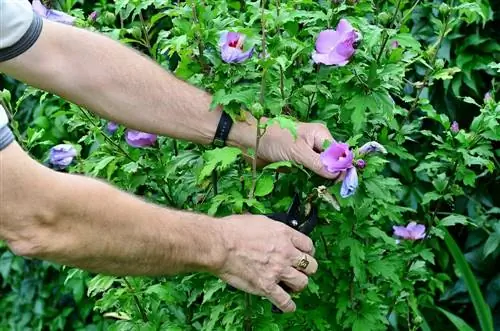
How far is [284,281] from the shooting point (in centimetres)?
192

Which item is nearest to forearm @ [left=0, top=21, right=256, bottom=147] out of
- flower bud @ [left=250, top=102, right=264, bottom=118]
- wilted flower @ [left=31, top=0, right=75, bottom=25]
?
wilted flower @ [left=31, top=0, right=75, bottom=25]

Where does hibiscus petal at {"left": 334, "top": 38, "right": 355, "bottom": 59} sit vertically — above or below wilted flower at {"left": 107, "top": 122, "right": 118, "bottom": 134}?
above

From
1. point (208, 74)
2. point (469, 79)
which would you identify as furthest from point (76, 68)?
point (469, 79)

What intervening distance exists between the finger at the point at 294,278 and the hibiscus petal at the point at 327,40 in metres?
0.47

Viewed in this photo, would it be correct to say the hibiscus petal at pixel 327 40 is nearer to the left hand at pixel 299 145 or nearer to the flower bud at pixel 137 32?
the left hand at pixel 299 145

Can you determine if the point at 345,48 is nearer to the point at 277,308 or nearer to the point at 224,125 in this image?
the point at 224,125

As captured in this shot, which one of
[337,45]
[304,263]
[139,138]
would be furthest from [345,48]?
[139,138]

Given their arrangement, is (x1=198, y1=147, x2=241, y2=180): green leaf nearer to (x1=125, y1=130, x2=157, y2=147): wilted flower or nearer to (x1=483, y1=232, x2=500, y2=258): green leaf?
(x1=125, y1=130, x2=157, y2=147): wilted flower

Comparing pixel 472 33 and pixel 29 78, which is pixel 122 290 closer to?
pixel 29 78

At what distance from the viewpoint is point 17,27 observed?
1937mm

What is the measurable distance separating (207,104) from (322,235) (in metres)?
0.41

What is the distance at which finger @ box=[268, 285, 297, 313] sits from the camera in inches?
74.9

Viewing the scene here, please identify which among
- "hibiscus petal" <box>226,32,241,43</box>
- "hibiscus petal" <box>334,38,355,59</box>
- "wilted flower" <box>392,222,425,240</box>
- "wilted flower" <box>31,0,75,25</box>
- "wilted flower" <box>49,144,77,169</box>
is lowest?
"wilted flower" <box>392,222,425,240</box>

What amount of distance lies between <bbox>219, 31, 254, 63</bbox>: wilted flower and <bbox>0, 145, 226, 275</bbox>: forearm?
1.14 ft
